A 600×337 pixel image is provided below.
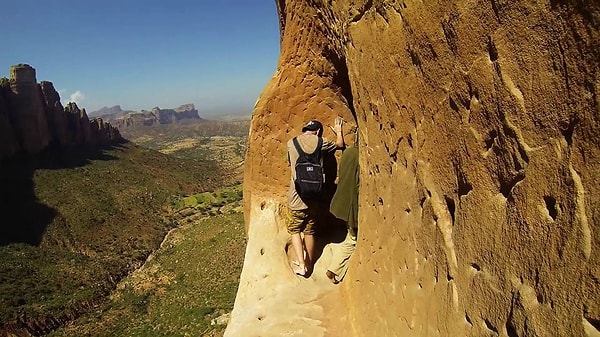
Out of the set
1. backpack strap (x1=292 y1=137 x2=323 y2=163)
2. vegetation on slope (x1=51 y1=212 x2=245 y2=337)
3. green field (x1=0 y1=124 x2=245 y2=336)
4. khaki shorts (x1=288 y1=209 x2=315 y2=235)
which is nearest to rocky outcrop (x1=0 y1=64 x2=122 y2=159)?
green field (x1=0 y1=124 x2=245 y2=336)

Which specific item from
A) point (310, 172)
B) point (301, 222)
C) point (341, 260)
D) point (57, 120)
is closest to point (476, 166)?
point (310, 172)

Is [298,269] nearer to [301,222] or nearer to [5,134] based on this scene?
[301,222]

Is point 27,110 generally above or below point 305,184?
above

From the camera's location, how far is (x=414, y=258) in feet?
9.71

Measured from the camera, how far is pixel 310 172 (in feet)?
16.3

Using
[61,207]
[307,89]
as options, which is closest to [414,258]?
[307,89]

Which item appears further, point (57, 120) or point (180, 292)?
point (57, 120)

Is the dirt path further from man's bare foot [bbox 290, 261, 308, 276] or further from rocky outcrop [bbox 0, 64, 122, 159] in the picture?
rocky outcrop [bbox 0, 64, 122, 159]

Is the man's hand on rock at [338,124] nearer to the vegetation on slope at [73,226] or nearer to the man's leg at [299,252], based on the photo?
the man's leg at [299,252]

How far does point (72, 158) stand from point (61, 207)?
1325 centimetres

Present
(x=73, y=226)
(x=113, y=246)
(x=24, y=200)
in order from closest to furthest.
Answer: (x=113, y=246) → (x=73, y=226) → (x=24, y=200)

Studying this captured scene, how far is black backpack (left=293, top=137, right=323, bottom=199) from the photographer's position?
4969 millimetres

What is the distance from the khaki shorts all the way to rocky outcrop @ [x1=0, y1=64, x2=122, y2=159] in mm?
54626

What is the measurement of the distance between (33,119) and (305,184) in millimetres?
60508
